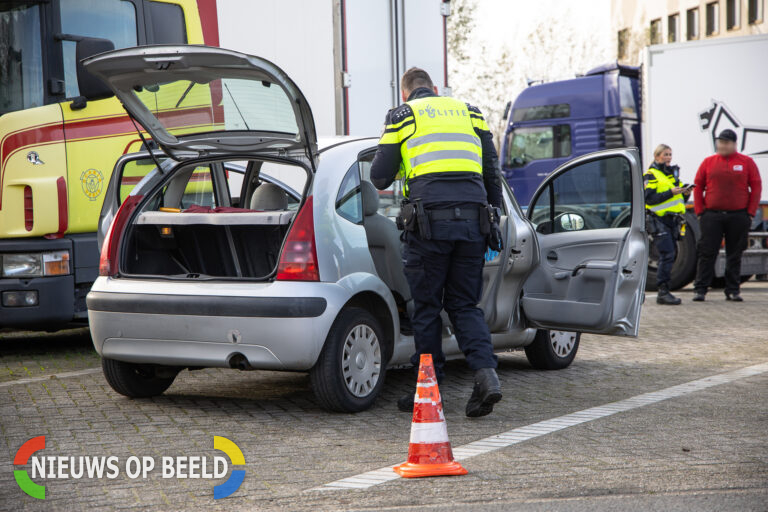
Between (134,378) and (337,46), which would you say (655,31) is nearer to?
(337,46)

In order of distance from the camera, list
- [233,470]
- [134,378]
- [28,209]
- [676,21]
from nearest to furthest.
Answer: [233,470]
[134,378]
[28,209]
[676,21]

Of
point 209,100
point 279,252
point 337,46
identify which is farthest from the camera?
point 337,46

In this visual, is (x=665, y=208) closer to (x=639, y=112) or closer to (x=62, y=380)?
(x=639, y=112)

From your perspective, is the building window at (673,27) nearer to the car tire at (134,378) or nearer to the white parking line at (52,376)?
the white parking line at (52,376)

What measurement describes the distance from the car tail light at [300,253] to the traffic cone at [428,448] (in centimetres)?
128

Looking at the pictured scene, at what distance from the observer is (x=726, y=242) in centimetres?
1307

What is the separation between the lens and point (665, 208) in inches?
500

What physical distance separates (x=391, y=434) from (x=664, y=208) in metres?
8.07

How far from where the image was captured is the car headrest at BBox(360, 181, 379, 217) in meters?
6.09

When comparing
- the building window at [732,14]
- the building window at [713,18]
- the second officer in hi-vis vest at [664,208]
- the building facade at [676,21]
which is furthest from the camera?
the building window at [713,18]

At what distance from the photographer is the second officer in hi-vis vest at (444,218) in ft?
18.8

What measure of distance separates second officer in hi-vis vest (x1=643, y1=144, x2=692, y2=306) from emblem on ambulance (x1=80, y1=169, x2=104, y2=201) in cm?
667

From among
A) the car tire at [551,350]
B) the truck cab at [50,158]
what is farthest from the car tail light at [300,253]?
the truck cab at [50,158]

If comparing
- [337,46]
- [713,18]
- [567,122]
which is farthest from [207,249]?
[713,18]
